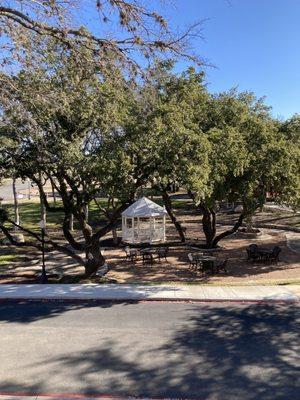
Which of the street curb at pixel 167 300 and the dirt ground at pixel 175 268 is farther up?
the street curb at pixel 167 300

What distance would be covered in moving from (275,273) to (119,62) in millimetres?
15261

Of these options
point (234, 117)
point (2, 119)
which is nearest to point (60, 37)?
point (2, 119)

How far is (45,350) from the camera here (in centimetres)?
915

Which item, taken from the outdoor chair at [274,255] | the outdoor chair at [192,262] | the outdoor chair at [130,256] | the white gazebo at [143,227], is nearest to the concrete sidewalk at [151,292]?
the outdoor chair at [192,262]

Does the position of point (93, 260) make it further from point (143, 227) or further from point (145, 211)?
point (143, 227)

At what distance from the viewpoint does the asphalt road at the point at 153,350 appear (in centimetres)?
760

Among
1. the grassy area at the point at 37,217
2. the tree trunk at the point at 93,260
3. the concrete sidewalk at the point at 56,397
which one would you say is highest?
the grassy area at the point at 37,217

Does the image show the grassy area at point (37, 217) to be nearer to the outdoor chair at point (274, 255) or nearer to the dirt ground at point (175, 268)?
the dirt ground at point (175, 268)

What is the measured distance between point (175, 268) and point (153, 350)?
13.6m

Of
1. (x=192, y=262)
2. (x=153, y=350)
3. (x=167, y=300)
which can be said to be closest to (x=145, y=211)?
→ (x=192, y=262)

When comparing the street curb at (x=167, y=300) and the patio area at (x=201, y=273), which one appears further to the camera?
the patio area at (x=201, y=273)

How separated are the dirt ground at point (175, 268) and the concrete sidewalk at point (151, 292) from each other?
10.4 ft

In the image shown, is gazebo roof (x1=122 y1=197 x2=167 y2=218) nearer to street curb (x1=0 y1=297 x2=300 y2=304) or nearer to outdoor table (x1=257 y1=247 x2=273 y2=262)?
outdoor table (x1=257 y1=247 x2=273 y2=262)

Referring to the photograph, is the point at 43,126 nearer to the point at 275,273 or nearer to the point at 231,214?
the point at 275,273
